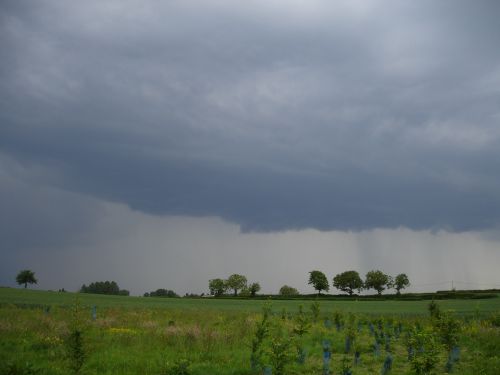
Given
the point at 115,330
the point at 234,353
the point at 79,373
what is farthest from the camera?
the point at 115,330

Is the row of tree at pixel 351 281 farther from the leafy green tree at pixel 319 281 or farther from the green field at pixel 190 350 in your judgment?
the green field at pixel 190 350

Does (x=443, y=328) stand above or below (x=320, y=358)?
above

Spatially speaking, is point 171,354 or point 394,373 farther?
point 171,354

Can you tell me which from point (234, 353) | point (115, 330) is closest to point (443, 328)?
point (234, 353)

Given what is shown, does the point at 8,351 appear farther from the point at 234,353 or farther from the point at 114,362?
the point at 234,353

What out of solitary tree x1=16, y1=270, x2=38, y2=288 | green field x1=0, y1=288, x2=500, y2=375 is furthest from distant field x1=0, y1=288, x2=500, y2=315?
solitary tree x1=16, y1=270, x2=38, y2=288

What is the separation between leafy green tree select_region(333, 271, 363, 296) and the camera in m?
183

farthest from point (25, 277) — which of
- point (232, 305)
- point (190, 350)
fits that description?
point (190, 350)

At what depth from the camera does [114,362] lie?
656 inches

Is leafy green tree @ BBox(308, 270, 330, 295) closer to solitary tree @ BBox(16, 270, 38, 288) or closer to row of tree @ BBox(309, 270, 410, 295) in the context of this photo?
row of tree @ BBox(309, 270, 410, 295)

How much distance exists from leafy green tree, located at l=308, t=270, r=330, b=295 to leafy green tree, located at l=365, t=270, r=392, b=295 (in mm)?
19446

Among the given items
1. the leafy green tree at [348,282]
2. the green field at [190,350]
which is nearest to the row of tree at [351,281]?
the leafy green tree at [348,282]

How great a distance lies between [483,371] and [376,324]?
17315 millimetres

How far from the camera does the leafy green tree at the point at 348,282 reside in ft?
600
